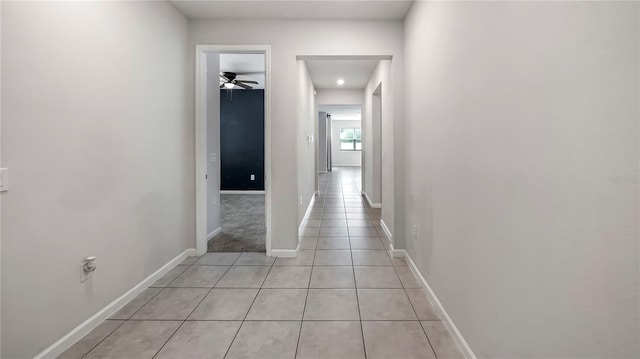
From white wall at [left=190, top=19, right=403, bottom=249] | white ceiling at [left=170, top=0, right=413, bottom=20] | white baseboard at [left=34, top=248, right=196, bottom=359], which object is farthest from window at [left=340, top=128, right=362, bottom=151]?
white baseboard at [left=34, top=248, right=196, bottom=359]

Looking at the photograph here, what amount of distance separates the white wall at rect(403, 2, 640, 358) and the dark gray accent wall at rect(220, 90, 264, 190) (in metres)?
6.48

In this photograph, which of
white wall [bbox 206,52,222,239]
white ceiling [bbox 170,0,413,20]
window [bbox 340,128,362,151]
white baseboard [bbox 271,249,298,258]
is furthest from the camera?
window [bbox 340,128,362,151]

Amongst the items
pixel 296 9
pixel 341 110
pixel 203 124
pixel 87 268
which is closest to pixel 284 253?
pixel 203 124

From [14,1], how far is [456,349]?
9.78ft

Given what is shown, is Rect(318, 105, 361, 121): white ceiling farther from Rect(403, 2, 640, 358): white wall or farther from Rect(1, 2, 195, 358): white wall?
Rect(403, 2, 640, 358): white wall

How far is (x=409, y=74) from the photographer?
295cm

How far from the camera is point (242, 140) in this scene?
795 cm

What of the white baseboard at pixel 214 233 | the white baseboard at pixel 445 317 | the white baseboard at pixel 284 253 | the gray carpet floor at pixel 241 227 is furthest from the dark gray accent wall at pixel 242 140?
the white baseboard at pixel 445 317

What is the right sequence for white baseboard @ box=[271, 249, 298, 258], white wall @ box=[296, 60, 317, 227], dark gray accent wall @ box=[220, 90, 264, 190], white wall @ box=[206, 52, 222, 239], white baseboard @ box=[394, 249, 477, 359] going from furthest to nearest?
dark gray accent wall @ box=[220, 90, 264, 190]
white wall @ box=[296, 60, 317, 227]
white wall @ box=[206, 52, 222, 239]
white baseboard @ box=[271, 249, 298, 258]
white baseboard @ box=[394, 249, 477, 359]

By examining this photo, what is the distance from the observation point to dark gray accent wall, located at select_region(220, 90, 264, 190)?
25.8 feet

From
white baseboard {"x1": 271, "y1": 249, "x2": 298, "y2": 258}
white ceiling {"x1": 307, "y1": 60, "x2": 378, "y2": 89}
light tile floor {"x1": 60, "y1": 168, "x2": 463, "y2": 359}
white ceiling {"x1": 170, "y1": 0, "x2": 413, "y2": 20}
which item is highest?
white ceiling {"x1": 307, "y1": 60, "x2": 378, "y2": 89}

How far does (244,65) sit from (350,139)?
478 inches

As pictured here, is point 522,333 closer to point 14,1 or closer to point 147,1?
point 14,1

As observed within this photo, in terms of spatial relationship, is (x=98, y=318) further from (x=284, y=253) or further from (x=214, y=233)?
(x=214, y=233)
